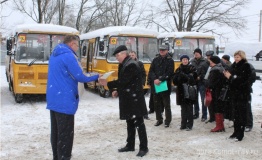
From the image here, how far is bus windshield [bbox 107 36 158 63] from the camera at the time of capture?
43.6 feet

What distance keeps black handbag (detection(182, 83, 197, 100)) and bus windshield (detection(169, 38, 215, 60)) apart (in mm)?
7695

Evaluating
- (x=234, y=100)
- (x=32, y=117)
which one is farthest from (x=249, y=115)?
(x=32, y=117)

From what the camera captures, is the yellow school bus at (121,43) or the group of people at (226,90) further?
the yellow school bus at (121,43)

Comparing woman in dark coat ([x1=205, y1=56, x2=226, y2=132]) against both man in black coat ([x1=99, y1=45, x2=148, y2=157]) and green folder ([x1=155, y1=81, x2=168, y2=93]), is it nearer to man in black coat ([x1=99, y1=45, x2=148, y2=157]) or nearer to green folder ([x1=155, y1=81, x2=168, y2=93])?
green folder ([x1=155, y1=81, x2=168, y2=93])

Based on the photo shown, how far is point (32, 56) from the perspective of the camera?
11742mm

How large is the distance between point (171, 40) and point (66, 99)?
11147 millimetres

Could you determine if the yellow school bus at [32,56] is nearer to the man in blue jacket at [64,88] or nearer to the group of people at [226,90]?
the group of people at [226,90]

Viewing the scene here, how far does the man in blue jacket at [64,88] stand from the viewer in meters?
4.85

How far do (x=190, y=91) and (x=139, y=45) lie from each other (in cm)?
636

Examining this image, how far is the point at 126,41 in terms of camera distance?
13438mm

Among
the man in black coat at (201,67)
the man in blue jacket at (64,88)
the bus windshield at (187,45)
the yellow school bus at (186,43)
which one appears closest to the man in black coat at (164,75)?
the man in black coat at (201,67)

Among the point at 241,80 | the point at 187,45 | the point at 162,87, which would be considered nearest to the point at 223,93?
the point at 241,80

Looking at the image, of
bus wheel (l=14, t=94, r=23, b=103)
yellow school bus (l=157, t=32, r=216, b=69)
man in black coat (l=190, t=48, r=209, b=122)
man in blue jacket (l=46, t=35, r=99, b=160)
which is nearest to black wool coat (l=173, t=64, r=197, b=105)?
man in black coat (l=190, t=48, r=209, b=122)

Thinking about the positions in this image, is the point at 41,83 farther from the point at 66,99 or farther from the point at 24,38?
the point at 66,99
